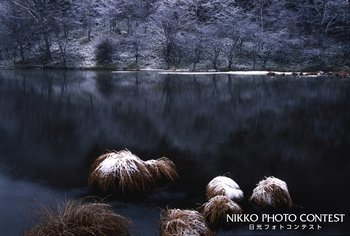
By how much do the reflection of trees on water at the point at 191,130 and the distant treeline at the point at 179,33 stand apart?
1092 inches

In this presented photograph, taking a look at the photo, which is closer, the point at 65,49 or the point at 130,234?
the point at 130,234

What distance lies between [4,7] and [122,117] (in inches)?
2461

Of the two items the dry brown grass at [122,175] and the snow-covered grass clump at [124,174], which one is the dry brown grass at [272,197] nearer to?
the snow-covered grass clump at [124,174]

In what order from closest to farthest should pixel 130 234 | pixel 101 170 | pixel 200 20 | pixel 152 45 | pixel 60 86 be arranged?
1. pixel 130 234
2. pixel 101 170
3. pixel 60 86
4. pixel 152 45
5. pixel 200 20

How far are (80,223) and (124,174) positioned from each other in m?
3.50

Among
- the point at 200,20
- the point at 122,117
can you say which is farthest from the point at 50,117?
the point at 200,20

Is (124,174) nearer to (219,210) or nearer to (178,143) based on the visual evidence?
(219,210)

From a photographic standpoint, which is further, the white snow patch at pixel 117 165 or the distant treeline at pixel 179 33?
the distant treeline at pixel 179 33

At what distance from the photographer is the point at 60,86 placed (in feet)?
120

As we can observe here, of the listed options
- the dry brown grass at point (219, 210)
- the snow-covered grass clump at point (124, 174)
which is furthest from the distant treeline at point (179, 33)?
the dry brown grass at point (219, 210)

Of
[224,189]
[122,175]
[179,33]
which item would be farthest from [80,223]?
[179,33]

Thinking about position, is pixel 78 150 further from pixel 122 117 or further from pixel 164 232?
pixel 164 232

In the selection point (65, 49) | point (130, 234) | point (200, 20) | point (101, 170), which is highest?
point (200, 20)

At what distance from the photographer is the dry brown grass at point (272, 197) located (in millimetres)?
9344
